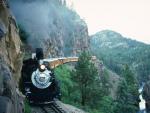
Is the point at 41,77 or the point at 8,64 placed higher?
the point at 8,64

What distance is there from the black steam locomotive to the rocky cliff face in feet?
10.4

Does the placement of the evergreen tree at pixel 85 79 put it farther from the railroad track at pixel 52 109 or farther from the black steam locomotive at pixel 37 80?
the black steam locomotive at pixel 37 80

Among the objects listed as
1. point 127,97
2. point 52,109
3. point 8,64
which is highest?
point 8,64

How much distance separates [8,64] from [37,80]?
6719mm

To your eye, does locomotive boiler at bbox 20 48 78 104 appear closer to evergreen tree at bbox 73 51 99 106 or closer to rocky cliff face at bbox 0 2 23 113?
rocky cliff face at bbox 0 2 23 113

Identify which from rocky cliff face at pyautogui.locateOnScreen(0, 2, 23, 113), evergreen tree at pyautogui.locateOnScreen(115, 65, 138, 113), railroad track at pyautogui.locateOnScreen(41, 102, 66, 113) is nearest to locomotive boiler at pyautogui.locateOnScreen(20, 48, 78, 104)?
railroad track at pyautogui.locateOnScreen(41, 102, 66, 113)

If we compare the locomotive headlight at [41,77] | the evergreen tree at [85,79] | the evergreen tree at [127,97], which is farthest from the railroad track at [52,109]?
the evergreen tree at [127,97]

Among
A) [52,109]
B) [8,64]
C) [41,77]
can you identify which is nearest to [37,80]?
[41,77]

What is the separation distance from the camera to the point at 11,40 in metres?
14.8

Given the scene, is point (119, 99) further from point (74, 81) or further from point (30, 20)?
point (30, 20)

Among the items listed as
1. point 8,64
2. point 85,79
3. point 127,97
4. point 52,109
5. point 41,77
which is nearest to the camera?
point 8,64

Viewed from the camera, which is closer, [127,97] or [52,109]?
[52,109]

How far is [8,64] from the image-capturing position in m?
13.0

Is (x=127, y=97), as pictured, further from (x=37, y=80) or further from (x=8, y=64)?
(x=8, y=64)
